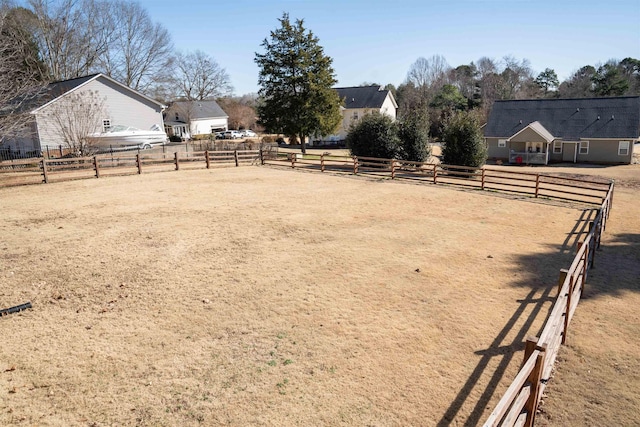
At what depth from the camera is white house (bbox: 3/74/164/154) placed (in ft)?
96.1

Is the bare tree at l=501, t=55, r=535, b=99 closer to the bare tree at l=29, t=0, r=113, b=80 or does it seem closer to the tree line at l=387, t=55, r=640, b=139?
the tree line at l=387, t=55, r=640, b=139

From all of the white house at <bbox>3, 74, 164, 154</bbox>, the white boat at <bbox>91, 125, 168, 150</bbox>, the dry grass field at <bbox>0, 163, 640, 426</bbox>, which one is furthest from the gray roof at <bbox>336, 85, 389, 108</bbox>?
the dry grass field at <bbox>0, 163, 640, 426</bbox>

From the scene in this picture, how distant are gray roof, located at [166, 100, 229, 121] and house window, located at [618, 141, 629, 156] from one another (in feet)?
163

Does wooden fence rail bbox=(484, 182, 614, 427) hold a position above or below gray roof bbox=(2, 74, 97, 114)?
below

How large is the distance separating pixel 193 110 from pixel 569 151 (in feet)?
154

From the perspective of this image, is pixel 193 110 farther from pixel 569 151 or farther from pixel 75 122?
pixel 569 151

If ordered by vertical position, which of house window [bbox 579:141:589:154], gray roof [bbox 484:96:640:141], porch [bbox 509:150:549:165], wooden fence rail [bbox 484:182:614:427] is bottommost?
wooden fence rail [bbox 484:182:614:427]

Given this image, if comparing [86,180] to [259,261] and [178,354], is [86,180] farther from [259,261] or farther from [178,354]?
[178,354]

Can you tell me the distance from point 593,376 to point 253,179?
1939cm

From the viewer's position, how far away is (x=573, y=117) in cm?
3716

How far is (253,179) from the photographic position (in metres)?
22.9

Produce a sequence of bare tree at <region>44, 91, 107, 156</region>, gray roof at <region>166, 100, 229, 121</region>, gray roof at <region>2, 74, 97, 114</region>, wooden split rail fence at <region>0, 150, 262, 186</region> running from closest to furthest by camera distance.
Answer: wooden split rail fence at <region>0, 150, 262, 186</region>, bare tree at <region>44, 91, 107, 156</region>, gray roof at <region>2, 74, 97, 114</region>, gray roof at <region>166, 100, 229, 121</region>

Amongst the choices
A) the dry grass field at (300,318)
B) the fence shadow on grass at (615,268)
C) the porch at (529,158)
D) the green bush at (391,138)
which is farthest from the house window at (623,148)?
the fence shadow on grass at (615,268)

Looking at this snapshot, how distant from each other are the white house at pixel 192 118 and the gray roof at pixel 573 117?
39.3m
